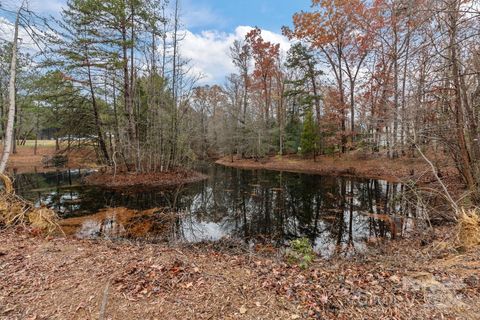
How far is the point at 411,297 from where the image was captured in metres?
2.41

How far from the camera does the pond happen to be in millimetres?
6008

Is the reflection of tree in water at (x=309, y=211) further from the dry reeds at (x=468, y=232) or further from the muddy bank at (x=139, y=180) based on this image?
the muddy bank at (x=139, y=180)

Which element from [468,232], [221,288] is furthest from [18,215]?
[468,232]

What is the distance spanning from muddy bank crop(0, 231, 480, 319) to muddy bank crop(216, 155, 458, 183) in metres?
8.79

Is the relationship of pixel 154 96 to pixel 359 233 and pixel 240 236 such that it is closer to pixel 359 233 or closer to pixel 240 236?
pixel 240 236

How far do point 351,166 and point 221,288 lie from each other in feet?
54.6

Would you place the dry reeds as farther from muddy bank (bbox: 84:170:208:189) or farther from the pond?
muddy bank (bbox: 84:170:208:189)

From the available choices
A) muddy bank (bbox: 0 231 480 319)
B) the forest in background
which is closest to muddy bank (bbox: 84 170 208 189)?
the forest in background

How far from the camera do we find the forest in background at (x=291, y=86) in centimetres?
505

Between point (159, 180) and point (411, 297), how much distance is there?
41.4 feet

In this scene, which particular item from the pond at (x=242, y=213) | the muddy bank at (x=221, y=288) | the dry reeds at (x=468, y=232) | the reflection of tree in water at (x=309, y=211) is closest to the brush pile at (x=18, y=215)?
the pond at (x=242, y=213)

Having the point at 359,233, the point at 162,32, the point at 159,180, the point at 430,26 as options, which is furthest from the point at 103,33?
the point at 359,233

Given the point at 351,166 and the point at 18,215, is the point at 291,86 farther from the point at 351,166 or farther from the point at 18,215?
the point at 18,215

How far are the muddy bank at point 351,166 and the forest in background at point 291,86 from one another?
3.21ft
